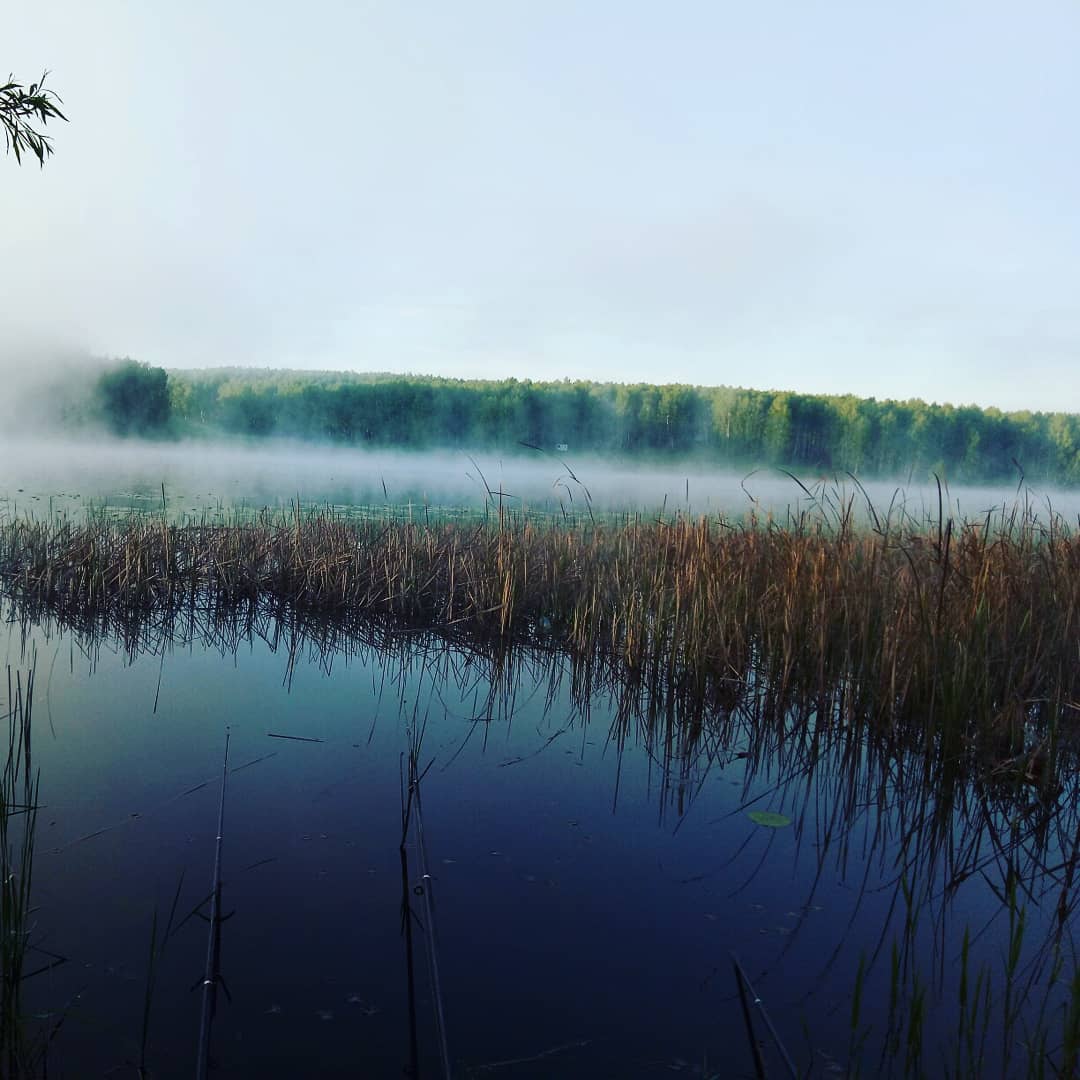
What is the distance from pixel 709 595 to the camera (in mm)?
4312

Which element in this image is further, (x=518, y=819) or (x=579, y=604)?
Answer: (x=579, y=604)

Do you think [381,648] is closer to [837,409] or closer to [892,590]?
[892,590]

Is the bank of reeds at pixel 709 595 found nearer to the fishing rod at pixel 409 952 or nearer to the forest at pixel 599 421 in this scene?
the fishing rod at pixel 409 952

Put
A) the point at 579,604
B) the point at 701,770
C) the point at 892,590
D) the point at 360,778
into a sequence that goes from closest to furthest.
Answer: the point at 360,778
the point at 701,770
the point at 892,590
the point at 579,604

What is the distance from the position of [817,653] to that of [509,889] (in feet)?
7.52

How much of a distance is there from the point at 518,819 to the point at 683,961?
0.99 metres

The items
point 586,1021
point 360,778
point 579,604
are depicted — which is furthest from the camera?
point 579,604

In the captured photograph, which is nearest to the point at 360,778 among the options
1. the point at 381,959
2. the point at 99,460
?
the point at 381,959

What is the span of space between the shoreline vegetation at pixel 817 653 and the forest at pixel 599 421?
118ft

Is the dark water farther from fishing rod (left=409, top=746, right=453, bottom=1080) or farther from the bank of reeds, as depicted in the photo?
the bank of reeds

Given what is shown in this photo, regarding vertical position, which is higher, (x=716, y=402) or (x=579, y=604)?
(x=716, y=402)

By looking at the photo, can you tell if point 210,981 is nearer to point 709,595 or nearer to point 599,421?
point 709,595

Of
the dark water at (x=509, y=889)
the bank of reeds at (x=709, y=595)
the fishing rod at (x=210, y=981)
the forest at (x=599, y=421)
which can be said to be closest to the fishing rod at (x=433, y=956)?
the dark water at (x=509, y=889)

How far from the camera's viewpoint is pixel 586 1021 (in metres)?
1.84
